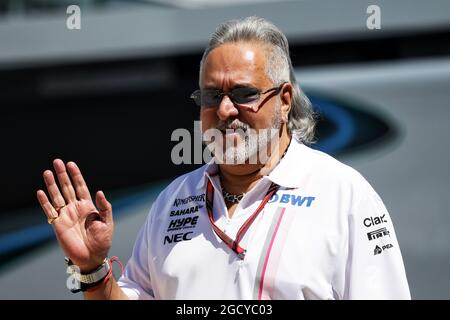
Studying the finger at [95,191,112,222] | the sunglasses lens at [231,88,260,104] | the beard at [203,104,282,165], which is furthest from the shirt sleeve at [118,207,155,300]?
the sunglasses lens at [231,88,260,104]

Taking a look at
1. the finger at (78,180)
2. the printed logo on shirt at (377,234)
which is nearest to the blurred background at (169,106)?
the printed logo on shirt at (377,234)

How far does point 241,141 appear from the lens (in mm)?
1925

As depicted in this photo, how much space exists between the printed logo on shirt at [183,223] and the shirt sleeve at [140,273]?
10 cm

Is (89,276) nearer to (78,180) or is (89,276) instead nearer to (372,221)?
(78,180)

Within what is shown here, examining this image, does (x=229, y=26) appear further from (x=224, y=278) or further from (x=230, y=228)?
(x=224, y=278)

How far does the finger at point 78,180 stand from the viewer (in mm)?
1940

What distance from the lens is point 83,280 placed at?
192cm

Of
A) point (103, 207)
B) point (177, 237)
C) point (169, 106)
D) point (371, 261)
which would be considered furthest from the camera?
point (169, 106)

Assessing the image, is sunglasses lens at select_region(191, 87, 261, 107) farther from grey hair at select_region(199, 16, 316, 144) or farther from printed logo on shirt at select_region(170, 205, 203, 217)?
printed logo on shirt at select_region(170, 205, 203, 217)

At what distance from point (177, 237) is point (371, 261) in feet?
1.84

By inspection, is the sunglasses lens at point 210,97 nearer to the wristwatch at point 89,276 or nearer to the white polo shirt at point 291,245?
the white polo shirt at point 291,245

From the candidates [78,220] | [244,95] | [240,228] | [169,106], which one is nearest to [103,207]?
[78,220]

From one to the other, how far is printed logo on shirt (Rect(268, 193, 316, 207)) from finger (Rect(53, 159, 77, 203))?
0.57 m

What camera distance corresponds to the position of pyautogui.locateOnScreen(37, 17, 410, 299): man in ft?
5.89
